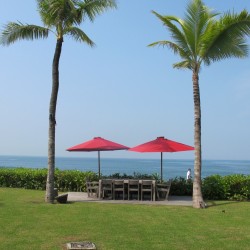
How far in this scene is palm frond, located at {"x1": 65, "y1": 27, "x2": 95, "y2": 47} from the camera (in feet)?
47.3

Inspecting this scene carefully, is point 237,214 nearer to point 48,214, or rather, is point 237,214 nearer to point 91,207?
point 91,207

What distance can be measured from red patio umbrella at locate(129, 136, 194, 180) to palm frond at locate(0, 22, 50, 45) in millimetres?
5594

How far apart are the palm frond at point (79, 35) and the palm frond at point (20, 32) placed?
0.77m

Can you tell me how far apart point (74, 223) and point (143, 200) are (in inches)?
222

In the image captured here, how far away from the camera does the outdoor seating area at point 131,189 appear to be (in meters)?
15.4

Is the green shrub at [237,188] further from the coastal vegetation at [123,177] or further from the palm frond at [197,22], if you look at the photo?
the palm frond at [197,22]

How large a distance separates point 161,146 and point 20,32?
665cm

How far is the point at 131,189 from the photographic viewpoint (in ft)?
50.6

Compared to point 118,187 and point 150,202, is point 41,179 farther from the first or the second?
point 150,202

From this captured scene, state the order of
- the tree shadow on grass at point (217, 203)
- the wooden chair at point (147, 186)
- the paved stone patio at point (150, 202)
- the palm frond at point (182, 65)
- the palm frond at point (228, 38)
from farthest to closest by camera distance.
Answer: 1. the palm frond at point (182, 65)
2. the wooden chair at point (147, 186)
3. the paved stone patio at point (150, 202)
4. the tree shadow on grass at point (217, 203)
5. the palm frond at point (228, 38)

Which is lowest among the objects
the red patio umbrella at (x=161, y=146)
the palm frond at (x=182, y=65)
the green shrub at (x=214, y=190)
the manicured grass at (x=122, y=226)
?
the manicured grass at (x=122, y=226)

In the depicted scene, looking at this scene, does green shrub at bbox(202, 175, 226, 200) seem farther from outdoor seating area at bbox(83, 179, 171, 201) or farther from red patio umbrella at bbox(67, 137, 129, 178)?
red patio umbrella at bbox(67, 137, 129, 178)

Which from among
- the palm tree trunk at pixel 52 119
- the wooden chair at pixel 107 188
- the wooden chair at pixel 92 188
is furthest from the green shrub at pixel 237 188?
the palm tree trunk at pixel 52 119

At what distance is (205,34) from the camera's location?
13.7 meters
